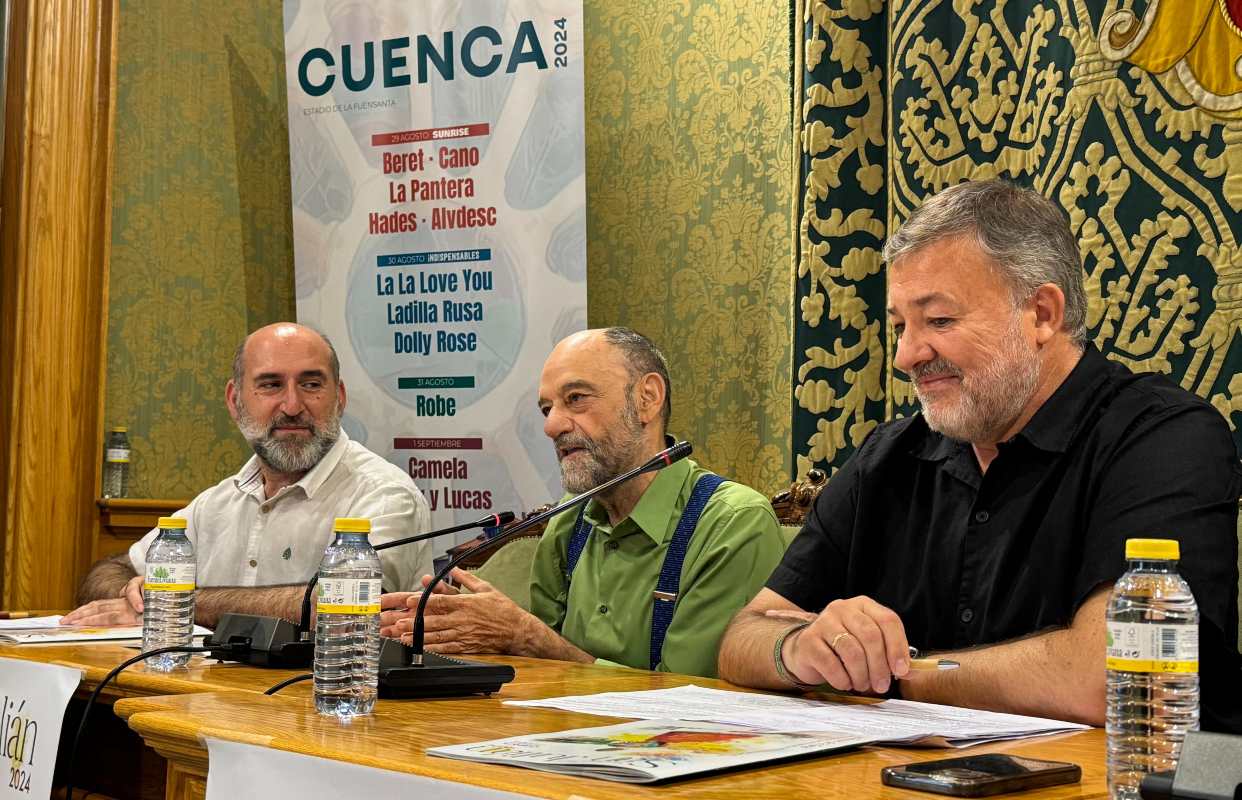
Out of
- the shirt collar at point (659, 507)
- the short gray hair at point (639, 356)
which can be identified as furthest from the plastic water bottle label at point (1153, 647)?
the short gray hair at point (639, 356)

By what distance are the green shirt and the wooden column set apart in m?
1.93

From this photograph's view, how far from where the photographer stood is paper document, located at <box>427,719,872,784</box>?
108 cm

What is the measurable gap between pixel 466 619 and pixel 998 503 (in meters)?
0.93

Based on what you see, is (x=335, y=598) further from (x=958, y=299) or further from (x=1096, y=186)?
(x=1096, y=186)

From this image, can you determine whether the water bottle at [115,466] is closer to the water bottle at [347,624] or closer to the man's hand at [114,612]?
the man's hand at [114,612]

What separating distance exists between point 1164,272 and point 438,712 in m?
1.62

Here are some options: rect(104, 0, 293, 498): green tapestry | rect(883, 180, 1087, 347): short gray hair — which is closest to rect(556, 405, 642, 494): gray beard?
rect(883, 180, 1087, 347): short gray hair

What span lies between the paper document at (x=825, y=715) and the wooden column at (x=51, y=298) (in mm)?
2812

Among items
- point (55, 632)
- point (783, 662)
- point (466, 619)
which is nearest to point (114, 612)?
point (55, 632)

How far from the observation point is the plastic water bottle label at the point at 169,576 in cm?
217

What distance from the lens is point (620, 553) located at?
2600mm

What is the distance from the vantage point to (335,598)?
4.87 feet

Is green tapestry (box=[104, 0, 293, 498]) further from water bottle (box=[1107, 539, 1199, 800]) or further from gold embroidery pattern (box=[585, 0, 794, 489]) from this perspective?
water bottle (box=[1107, 539, 1199, 800])

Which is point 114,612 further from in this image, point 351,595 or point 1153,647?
point 1153,647
